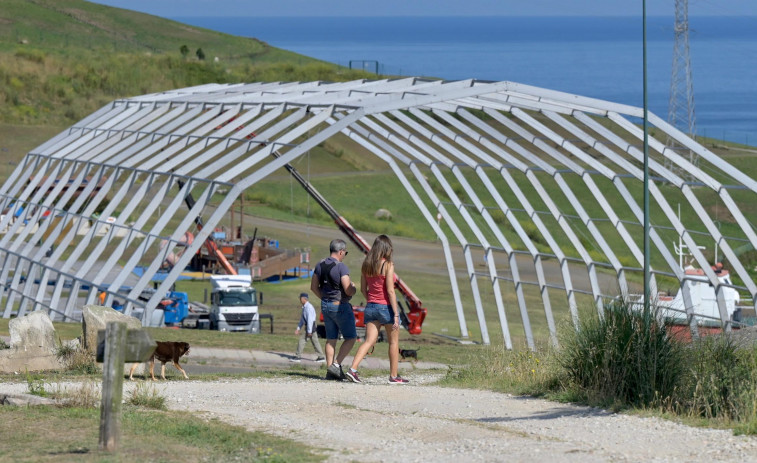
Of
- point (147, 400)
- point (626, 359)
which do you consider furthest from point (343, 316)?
point (626, 359)

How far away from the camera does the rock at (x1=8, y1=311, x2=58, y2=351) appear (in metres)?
15.8

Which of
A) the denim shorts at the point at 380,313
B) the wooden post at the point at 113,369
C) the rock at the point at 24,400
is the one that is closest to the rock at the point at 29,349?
the rock at the point at 24,400

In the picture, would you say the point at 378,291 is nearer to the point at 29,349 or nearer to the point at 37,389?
the point at 37,389

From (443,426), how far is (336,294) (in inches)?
169

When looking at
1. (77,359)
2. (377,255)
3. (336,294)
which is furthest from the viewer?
(77,359)

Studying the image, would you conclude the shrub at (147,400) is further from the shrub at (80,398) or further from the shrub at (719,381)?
the shrub at (719,381)

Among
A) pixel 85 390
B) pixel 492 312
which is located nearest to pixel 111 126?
pixel 492 312

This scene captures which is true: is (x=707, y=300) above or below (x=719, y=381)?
above

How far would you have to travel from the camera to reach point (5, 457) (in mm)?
9539

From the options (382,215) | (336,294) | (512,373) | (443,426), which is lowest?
(443,426)

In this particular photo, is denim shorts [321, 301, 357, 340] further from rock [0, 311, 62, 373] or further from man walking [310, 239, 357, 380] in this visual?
rock [0, 311, 62, 373]

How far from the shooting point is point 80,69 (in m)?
79.7

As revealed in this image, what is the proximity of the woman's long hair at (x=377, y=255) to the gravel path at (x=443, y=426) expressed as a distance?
1.45 meters

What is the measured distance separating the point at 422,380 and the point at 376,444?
244 inches
